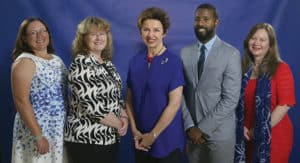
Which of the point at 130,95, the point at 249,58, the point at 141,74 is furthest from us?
the point at 249,58

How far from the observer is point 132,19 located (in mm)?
2990

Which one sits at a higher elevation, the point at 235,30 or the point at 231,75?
the point at 235,30

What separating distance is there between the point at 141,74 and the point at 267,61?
79 centimetres

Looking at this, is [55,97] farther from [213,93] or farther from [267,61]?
[267,61]

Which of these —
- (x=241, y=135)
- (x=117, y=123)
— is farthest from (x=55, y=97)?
(x=241, y=135)

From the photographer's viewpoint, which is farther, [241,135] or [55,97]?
[241,135]

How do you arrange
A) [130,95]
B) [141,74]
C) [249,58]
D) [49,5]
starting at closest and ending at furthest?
1. [141,74]
2. [130,95]
3. [249,58]
4. [49,5]

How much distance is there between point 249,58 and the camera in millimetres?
2547

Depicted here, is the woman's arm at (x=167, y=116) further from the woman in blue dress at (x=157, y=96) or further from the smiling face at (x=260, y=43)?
the smiling face at (x=260, y=43)

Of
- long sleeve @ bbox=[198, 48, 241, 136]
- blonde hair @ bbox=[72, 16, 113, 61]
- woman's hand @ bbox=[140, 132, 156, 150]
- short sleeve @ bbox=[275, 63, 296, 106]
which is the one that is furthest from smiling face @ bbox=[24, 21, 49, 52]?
short sleeve @ bbox=[275, 63, 296, 106]

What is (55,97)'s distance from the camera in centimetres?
229

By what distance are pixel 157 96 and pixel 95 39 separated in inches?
18.5

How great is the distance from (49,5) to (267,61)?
1582mm

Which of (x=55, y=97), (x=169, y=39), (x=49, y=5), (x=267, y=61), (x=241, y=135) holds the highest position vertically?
(x=49, y=5)
